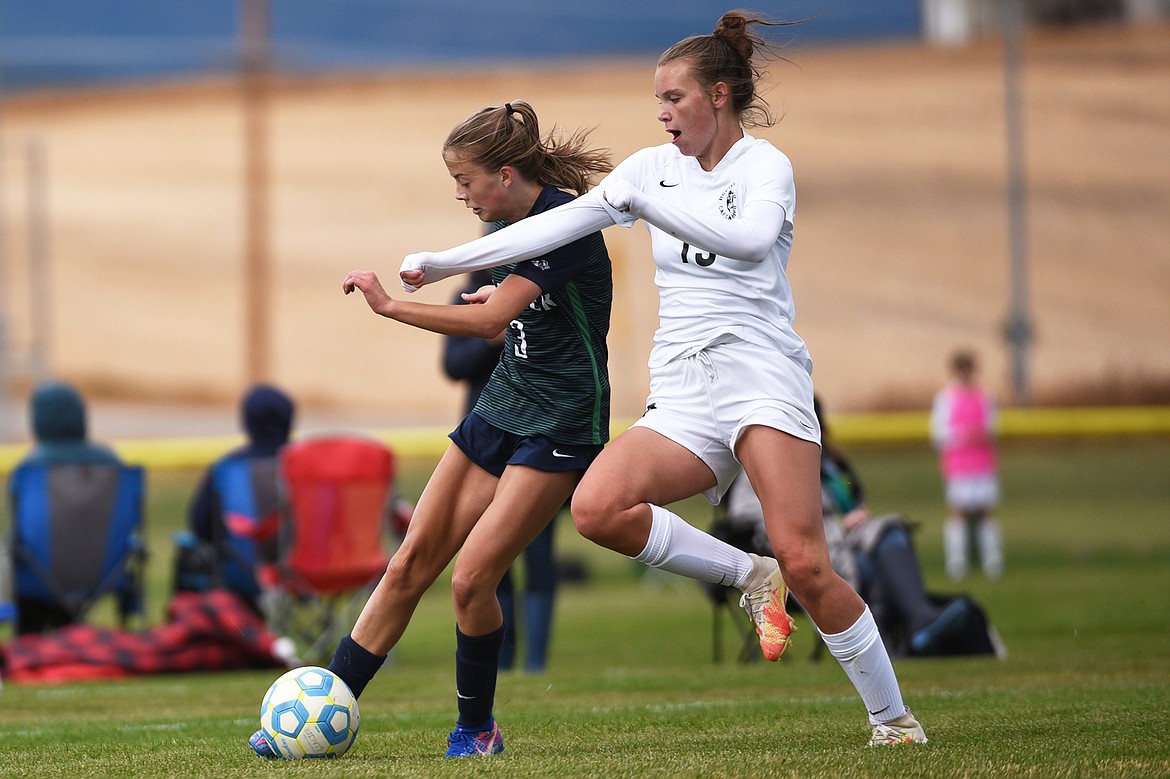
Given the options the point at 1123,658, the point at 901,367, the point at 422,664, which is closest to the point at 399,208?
the point at 901,367

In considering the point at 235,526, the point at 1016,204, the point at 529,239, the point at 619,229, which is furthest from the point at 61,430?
the point at 1016,204

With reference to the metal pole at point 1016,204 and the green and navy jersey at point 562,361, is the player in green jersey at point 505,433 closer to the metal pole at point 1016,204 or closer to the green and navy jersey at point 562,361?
the green and navy jersey at point 562,361

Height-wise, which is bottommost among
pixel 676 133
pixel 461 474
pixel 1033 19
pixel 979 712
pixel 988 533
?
pixel 988 533

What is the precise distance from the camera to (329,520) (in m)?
8.53

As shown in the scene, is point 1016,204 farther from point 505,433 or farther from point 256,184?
point 505,433

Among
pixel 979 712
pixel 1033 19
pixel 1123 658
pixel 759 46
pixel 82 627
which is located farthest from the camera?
pixel 1033 19

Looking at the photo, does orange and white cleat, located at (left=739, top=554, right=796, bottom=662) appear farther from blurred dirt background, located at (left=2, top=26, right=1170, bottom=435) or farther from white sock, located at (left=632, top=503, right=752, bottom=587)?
blurred dirt background, located at (left=2, top=26, right=1170, bottom=435)

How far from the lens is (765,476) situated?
4191 millimetres

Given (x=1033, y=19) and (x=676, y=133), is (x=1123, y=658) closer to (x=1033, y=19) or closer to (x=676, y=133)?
(x=676, y=133)

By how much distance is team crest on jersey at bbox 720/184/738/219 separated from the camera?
171 inches

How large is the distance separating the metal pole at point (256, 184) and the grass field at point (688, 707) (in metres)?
12.4

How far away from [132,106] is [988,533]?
17.2 m

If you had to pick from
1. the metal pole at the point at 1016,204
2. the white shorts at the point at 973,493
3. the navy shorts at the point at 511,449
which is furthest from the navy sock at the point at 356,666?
the metal pole at the point at 1016,204

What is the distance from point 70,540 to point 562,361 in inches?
194
